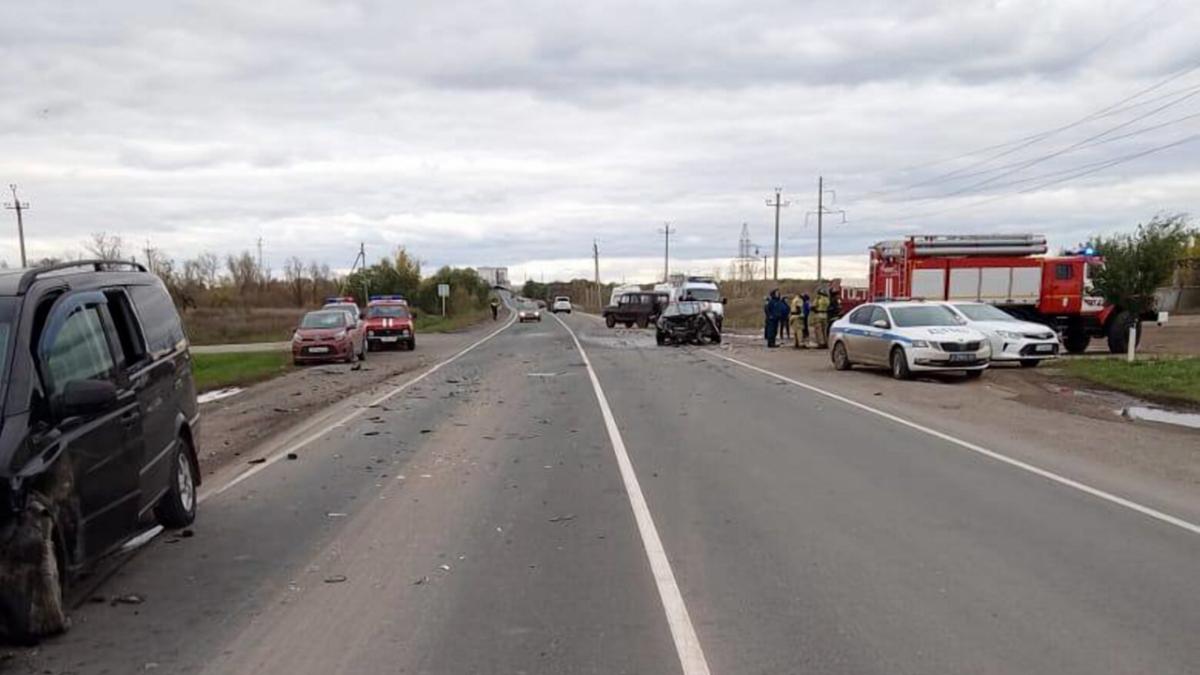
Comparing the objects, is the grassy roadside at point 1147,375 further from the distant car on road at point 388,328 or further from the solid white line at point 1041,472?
the distant car on road at point 388,328

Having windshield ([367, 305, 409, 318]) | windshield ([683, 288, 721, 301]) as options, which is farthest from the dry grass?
windshield ([683, 288, 721, 301])

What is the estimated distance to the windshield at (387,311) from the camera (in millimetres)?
34281

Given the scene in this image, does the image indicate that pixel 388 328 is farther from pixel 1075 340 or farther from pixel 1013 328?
pixel 1075 340

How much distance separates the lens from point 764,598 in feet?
17.6

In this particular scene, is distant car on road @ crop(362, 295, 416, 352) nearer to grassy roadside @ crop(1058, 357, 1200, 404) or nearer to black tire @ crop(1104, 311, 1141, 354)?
grassy roadside @ crop(1058, 357, 1200, 404)

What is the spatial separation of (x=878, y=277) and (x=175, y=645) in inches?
1033

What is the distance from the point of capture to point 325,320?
27.3 meters

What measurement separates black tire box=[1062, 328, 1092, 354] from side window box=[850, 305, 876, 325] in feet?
27.9

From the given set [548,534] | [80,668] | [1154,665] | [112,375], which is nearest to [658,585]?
[548,534]

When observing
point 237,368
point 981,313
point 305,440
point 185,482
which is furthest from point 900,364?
point 237,368

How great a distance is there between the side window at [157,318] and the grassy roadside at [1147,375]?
46.8 feet

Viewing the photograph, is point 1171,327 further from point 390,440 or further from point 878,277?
point 390,440

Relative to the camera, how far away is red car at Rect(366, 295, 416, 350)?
33688 millimetres

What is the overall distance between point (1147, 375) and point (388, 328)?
23805 millimetres
